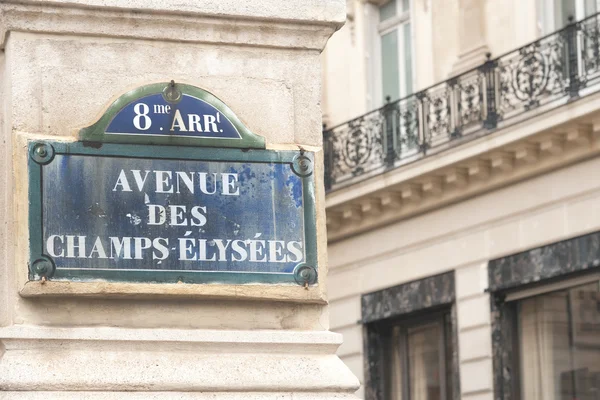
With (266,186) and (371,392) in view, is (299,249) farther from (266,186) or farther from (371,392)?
(371,392)

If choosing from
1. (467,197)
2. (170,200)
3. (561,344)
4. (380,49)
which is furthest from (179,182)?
(380,49)

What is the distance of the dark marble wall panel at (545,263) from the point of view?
17594mm

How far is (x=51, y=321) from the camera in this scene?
543 cm

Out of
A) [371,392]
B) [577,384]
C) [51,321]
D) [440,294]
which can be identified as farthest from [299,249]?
[371,392]

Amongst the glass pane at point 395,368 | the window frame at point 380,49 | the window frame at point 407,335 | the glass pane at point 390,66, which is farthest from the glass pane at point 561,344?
the glass pane at point 390,66

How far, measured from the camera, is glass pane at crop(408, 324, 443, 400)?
67.4 feet

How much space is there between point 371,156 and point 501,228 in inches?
120

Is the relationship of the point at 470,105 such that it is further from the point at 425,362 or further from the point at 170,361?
the point at 170,361

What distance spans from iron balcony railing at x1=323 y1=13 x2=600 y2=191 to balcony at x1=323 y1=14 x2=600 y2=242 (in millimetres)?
13

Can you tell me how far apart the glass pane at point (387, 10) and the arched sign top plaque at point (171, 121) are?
1714 cm

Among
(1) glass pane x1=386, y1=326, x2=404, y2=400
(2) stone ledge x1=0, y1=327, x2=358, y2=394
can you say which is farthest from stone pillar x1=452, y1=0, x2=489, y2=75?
(2) stone ledge x1=0, y1=327, x2=358, y2=394

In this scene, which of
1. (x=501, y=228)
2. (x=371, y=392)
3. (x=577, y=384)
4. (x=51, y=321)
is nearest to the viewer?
(x=51, y=321)

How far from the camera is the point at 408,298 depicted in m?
20.8

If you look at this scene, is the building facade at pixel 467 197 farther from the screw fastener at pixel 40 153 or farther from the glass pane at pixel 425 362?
the screw fastener at pixel 40 153
